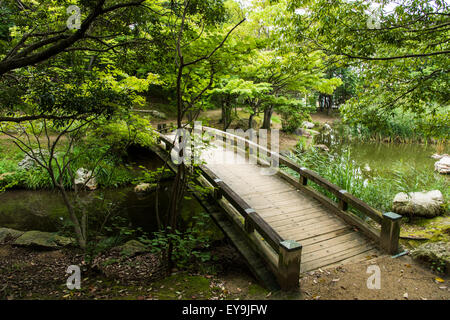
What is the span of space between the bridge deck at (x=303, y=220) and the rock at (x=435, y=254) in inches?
22.4

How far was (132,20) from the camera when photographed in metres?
3.83

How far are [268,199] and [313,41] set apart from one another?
3348mm

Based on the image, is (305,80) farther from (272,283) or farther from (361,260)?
(272,283)

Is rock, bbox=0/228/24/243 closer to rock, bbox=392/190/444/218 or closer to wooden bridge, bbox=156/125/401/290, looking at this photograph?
wooden bridge, bbox=156/125/401/290

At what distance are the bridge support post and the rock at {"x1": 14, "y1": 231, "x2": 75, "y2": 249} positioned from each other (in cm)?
426

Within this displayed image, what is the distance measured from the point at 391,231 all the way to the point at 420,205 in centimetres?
216

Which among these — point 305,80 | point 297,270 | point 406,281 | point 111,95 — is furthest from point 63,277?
point 305,80

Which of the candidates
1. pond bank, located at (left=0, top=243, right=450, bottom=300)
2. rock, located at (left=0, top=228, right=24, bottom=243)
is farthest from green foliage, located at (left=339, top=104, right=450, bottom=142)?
rock, located at (left=0, top=228, right=24, bottom=243)

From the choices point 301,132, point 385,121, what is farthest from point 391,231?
point 301,132

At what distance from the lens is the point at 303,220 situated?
17.2 ft

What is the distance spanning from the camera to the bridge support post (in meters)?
3.47

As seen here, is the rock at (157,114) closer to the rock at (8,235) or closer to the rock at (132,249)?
the rock at (8,235)
